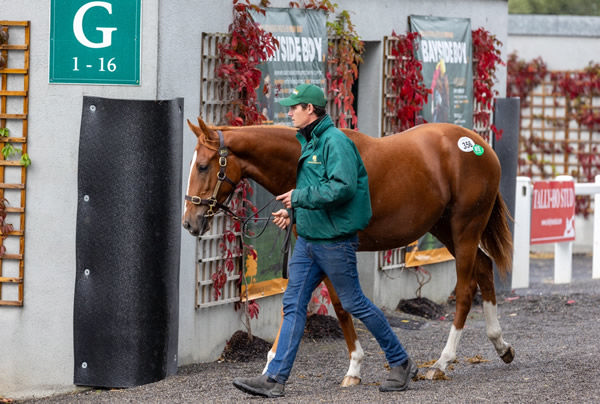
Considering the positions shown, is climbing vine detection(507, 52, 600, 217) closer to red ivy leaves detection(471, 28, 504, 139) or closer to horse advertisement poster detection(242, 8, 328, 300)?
red ivy leaves detection(471, 28, 504, 139)

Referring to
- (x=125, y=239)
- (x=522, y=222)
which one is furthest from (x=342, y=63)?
(x=522, y=222)

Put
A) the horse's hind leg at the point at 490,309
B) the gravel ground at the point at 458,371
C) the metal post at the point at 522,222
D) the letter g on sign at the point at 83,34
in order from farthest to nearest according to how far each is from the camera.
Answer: the metal post at the point at 522,222, the horse's hind leg at the point at 490,309, the letter g on sign at the point at 83,34, the gravel ground at the point at 458,371

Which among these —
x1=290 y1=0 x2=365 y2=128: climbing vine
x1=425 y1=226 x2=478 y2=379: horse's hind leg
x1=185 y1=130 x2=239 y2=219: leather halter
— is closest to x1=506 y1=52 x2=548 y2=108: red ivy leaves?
x1=290 y1=0 x2=365 y2=128: climbing vine

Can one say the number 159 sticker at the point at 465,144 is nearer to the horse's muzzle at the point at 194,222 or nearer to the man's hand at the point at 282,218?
the man's hand at the point at 282,218

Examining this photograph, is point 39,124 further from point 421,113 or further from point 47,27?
point 421,113

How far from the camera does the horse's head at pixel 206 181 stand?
678 cm

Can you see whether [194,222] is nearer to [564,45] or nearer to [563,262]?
Answer: [563,262]

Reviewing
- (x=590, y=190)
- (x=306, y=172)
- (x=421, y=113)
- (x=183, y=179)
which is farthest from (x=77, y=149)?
(x=590, y=190)

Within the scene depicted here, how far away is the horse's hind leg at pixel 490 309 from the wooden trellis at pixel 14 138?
3370 millimetres

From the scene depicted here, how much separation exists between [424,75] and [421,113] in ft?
1.31

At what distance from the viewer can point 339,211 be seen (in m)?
6.52

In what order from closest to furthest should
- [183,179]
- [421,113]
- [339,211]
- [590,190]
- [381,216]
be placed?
[339,211] → [381,216] → [183,179] → [421,113] → [590,190]

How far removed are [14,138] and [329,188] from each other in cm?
272

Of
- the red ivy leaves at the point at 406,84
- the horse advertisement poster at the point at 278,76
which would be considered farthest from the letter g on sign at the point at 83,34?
the red ivy leaves at the point at 406,84
